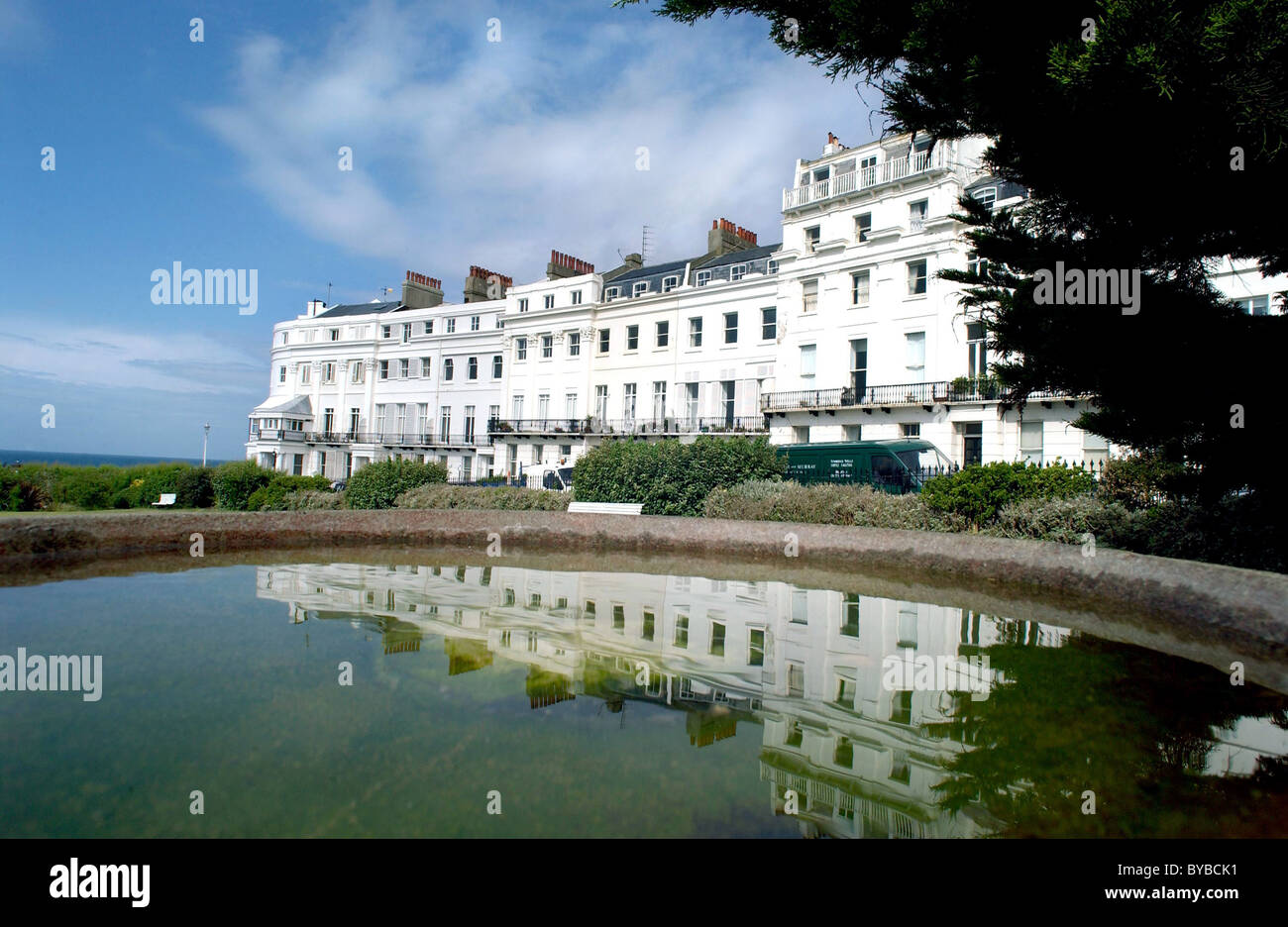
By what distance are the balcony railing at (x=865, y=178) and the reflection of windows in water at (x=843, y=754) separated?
2717 centimetres

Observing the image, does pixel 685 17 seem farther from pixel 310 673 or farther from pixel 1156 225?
pixel 310 673

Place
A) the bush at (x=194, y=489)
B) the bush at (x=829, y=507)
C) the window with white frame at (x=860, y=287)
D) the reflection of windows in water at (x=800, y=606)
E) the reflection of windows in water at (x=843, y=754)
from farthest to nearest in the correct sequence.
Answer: the window with white frame at (x=860, y=287) < the bush at (x=194, y=489) < the bush at (x=829, y=507) < the reflection of windows in water at (x=800, y=606) < the reflection of windows in water at (x=843, y=754)

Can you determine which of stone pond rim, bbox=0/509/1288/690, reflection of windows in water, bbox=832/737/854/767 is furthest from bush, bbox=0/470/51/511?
reflection of windows in water, bbox=832/737/854/767

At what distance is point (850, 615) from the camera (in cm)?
827

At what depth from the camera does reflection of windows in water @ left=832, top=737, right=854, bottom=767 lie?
13.2ft

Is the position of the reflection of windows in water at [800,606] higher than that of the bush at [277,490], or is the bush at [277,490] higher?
the bush at [277,490]

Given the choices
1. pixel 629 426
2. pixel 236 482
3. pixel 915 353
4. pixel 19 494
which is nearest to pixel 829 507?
pixel 915 353

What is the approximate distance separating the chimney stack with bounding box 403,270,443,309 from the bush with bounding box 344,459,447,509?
33.2 meters

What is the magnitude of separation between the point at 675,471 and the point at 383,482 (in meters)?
7.77

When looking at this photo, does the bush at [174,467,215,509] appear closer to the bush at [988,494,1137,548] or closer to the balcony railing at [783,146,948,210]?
the bush at [988,494,1137,548]

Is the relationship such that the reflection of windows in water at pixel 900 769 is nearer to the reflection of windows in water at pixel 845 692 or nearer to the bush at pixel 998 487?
the reflection of windows in water at pixel 845 692

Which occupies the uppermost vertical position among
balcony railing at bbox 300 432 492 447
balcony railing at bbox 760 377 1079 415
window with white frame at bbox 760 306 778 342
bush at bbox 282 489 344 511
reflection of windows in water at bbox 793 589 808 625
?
window with white frame at bbox 760 306 778 342

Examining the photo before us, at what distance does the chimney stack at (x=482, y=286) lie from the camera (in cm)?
4803

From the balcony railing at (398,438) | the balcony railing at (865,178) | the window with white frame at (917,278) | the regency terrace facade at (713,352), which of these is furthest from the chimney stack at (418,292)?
the window with white frame at (917,278)
